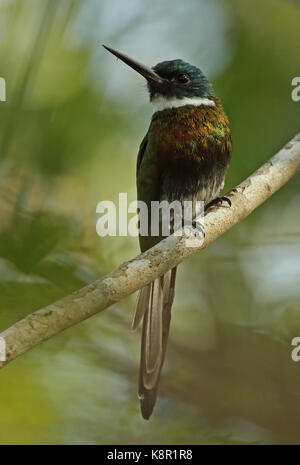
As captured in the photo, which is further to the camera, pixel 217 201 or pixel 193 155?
pixel 193 155

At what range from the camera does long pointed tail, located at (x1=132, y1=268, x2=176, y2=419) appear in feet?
9.78

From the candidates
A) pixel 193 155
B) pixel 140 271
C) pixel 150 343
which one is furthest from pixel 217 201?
pixel 140 271

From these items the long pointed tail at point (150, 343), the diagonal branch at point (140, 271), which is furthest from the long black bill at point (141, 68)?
the long pointed tail at point (150, 343)

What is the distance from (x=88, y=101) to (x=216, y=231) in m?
0.92

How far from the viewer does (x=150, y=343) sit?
3109mm

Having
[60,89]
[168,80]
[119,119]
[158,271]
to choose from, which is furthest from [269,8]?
[158,271]

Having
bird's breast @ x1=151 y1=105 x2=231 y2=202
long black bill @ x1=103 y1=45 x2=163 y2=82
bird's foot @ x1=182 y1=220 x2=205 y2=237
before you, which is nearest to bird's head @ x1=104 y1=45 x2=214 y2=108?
long black bill @ x1=103 y1=45 x2=163 y2=82

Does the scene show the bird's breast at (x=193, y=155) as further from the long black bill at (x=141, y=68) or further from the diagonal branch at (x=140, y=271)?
the diagonal branch at (x=140, y=271)

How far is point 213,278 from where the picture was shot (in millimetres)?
3416

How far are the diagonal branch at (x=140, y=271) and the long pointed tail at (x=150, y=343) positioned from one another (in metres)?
0.46

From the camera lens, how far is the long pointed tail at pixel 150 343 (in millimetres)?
2982

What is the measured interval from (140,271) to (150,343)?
71 centimetres

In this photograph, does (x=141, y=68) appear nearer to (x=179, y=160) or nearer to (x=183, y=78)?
(x=183, y=78)

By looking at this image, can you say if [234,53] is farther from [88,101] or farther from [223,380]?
[223,380]
